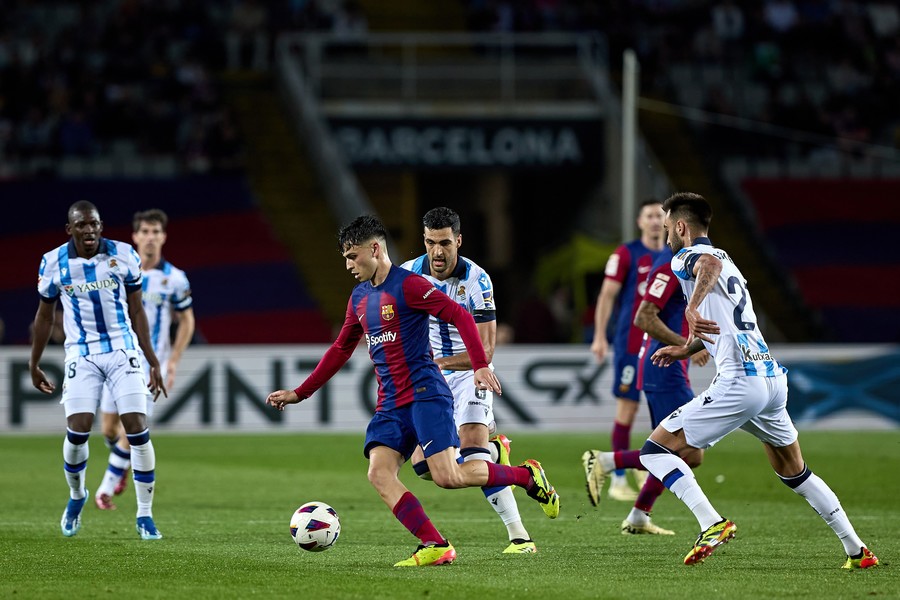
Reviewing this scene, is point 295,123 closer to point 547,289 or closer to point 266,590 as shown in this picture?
point 547,289

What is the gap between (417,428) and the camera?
8422 mm

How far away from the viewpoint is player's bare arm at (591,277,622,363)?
42.4 ft

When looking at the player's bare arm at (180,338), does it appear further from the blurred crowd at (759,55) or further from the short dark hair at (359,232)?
the blurred crowd at (759,55)

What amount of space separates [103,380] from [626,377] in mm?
4679

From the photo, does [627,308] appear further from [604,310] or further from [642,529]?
[642,529]

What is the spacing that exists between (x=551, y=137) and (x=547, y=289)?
3.05 m

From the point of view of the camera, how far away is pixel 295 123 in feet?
97.8

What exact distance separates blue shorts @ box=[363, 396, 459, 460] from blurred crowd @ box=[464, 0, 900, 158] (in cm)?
2204

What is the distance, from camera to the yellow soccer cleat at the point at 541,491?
8.95 meters

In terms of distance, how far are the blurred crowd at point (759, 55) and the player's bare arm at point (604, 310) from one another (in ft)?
56.7

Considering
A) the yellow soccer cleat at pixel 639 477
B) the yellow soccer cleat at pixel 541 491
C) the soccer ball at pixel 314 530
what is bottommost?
the yellow soccer cleat at pixel 639 477

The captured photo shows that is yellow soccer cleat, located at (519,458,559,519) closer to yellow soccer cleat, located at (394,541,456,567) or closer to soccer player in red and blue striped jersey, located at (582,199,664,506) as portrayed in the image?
yellow soccer cleat, located at (394,541,456,567)

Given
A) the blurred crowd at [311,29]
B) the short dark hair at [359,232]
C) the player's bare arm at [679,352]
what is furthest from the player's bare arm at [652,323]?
the blurred crowd at [311,29]

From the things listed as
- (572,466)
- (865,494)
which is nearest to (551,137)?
(572,466)
